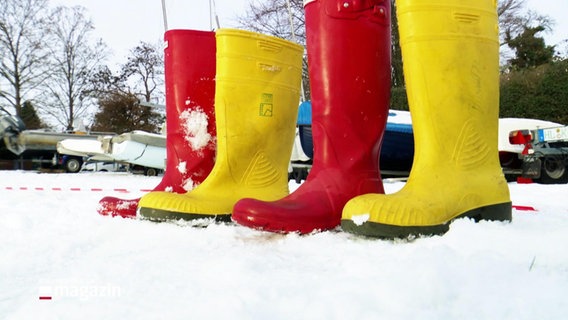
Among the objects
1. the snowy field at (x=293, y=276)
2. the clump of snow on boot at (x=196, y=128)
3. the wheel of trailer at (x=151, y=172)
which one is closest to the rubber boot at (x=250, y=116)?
the clump of snow on boot at (x=196, y=128)

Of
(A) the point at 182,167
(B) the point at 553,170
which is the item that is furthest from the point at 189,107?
(B) the point at 553,170

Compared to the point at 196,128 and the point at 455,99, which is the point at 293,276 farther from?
the point at 196,128

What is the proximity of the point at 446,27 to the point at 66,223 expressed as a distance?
3.27ft

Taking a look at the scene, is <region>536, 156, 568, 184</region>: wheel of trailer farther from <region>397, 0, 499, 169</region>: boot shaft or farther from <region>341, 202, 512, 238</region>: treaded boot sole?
<region>341, 202, 512, 238</region>: treaded boot sole

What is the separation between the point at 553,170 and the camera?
3943mm

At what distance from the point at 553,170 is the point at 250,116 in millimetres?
3399

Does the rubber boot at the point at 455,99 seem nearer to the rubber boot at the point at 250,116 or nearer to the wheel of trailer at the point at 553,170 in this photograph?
the rubber boot at the point at 250,116

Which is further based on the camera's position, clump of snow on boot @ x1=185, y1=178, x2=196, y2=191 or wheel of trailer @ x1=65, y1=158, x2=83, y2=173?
wheel of trailer @ x1=65, y1=158, x2=83, y2=173

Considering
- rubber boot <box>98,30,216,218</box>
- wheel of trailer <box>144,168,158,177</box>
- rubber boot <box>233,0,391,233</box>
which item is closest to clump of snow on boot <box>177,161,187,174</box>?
rubber boot <box>98,30,216,218</box>

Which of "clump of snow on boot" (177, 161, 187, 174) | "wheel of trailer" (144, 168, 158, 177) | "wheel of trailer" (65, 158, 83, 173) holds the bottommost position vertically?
"wheel of trailer" (144, 168, 158, 177)

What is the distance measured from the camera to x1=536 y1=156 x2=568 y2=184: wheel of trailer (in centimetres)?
389

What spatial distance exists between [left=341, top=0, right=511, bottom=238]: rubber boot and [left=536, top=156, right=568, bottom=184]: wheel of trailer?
329 centimetres

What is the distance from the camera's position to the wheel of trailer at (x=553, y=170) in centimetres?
389

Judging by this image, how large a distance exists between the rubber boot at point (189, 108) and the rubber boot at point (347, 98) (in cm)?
58
